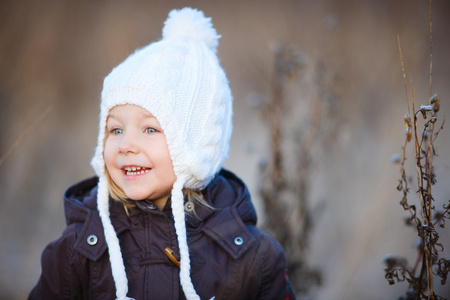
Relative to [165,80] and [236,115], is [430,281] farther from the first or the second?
[236,115]

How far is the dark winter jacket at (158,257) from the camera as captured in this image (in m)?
1.91

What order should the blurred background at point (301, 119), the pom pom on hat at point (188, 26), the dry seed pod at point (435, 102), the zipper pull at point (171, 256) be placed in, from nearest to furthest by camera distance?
the dry seed pod at point (435, 102) < the zipper pull at point (171, 256) < the pom pom on hat at point (188, 26) < the blurred background at point (301, 119)

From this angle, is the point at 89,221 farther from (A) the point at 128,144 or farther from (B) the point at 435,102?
(B) the point at 435,102

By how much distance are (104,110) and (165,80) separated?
348 millimetres

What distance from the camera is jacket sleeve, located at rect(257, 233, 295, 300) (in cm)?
208

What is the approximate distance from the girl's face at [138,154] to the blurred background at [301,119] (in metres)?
1.12

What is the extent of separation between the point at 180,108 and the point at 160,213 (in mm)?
512

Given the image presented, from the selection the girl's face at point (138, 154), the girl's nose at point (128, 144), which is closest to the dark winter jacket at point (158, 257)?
the girl's face at point (138, 154)

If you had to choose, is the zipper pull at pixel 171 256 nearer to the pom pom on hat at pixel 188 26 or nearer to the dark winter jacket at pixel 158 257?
the dark winter jacket at pixel 158 257

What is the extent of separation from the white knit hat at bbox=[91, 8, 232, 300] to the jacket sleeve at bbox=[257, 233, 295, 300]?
0.42 meters

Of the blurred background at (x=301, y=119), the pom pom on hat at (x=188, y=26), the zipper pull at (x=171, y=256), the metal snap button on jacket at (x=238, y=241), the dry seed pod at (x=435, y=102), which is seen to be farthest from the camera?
the blurred background at (x=301, y=119)

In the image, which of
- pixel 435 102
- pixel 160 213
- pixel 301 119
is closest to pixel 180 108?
pixel 160 213

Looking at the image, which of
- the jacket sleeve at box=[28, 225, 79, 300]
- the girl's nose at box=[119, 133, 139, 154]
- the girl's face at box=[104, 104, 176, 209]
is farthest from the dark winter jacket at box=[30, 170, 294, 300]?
the girl's nose at box=[119, 133, 139, 154]

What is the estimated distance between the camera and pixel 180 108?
198 cm
